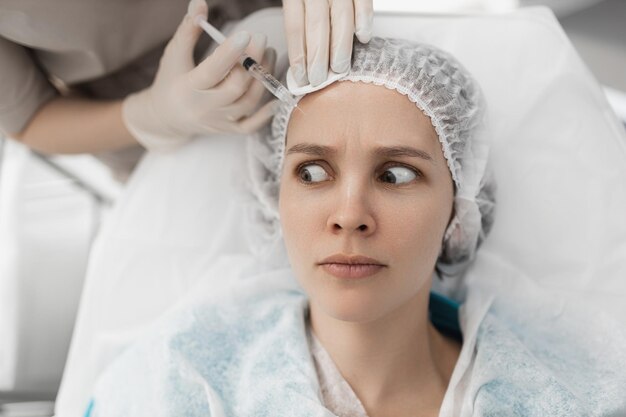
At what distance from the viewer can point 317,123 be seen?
1.31m

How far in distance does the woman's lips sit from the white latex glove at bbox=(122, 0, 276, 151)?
0.41 meters

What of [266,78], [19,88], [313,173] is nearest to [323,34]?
[266,78]

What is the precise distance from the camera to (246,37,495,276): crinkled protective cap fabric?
1311 millimetres

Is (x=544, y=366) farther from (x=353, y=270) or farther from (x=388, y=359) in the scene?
(x=353, y=270)

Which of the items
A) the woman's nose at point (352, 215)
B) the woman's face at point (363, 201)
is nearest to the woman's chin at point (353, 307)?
the woman's face at point (363, 201)

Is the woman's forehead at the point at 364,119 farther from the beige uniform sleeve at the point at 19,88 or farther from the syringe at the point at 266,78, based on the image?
the beige uniform sleeve at the point at 19,88

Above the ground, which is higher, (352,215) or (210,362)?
(352,215)

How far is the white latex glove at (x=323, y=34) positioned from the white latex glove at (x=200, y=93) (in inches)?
3.9

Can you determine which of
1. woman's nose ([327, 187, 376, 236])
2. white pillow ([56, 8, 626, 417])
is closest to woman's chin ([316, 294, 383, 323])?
woman's nose ([327, 187, 376, 236])

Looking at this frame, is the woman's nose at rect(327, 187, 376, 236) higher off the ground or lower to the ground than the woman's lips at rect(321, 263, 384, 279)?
higher

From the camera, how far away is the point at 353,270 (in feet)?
4.09

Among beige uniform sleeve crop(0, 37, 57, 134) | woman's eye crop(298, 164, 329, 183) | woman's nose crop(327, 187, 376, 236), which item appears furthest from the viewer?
beige uniform sleeve crop(0, 37, 57, 134)

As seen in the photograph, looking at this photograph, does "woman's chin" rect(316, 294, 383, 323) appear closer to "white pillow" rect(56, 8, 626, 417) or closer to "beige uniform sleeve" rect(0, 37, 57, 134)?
"white pillow" rect(56, 8, 626, 417)

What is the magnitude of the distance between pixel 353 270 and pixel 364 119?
0.26m
